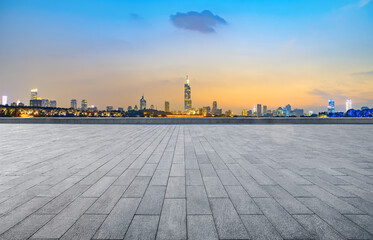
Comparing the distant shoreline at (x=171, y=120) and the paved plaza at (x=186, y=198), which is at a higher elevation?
the distant shoreline at (x=171, y=120)

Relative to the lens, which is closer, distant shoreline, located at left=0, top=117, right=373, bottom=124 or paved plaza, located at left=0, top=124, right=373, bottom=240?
paved plaza, located at left=0, top=124, right=373, bottom=240

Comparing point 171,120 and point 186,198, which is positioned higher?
point 171,120

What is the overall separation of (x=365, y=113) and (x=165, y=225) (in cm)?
17676

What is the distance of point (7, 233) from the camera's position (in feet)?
9.35

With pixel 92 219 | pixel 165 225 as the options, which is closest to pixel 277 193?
pixel 165 225

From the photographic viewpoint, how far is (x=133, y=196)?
13.3 feet

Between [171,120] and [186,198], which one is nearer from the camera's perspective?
[186,198]

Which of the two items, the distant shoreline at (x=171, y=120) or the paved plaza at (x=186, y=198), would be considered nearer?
the paved plaza at (x=186, y=198)

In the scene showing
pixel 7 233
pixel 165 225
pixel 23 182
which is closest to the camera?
pixel 7 233

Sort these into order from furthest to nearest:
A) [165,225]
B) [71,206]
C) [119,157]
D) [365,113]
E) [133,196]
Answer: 1. [365,113]
2. [119,157]
3. [133,196]
4. [71,206]
5. [165,225]

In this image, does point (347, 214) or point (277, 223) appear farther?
point (347, 214)

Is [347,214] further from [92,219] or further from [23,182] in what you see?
[23,182]

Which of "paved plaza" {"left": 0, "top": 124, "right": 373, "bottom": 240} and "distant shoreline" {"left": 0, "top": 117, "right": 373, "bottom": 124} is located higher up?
"distant shoreline" {"left": 0, "top": 117, "right": 373, "bottom": 124}

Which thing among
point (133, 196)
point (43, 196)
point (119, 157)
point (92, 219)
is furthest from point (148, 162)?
point (92, 219)
